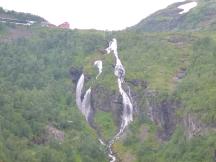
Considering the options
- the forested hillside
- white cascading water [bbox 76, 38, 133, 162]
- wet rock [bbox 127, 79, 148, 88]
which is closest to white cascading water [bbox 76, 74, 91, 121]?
white cascading water [bbox 76, 38, 133, 162]

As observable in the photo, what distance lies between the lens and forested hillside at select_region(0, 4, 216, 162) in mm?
113713

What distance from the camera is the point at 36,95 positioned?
14075 cm

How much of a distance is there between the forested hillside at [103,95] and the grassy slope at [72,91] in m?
0.21

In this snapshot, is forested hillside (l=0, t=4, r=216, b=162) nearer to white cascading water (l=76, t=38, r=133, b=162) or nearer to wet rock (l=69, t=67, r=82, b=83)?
wet rock (l=69, t=67, r=82, b=83)

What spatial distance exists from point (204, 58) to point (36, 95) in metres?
38.5

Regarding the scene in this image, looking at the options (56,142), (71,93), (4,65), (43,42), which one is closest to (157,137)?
(56,142)

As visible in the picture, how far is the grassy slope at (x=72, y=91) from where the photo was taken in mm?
112688

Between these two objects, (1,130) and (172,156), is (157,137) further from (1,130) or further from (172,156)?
(1,130)

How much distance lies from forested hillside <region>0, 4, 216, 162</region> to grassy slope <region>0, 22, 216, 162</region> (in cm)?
21

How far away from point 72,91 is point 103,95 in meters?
11.6

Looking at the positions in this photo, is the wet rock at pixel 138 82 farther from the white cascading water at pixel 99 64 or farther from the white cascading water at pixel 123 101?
the white cascading water at pixel 99 64

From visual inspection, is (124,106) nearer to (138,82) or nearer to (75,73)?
(138,82)

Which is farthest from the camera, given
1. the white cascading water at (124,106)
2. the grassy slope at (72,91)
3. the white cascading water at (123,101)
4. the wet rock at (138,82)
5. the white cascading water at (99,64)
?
the white cascading water at (99,64)

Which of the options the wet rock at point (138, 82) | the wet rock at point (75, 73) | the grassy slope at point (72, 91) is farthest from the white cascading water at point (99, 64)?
the wet rock at point (138, 82)
